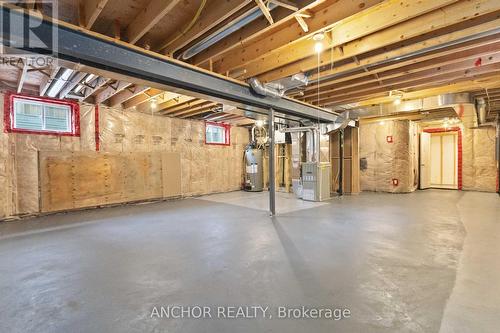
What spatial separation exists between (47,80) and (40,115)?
43.4 inches

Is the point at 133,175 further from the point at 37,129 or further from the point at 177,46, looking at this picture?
the point at 177,46

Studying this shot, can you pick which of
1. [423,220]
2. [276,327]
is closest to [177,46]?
[276,327]

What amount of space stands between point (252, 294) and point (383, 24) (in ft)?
9.34

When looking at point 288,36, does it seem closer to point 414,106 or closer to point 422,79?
point 422,79

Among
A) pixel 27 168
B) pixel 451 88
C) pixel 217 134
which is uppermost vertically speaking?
pixel 451 88

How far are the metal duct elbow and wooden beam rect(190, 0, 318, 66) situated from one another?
0.78 metres

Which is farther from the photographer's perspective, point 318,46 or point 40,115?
point 40,115

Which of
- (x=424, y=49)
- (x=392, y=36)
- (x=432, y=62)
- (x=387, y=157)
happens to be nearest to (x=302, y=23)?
(x=392, y=36)

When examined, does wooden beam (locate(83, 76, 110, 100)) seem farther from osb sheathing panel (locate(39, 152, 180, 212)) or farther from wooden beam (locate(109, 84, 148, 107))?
osb sheathing panel (locate(39, 152, 180, 212))

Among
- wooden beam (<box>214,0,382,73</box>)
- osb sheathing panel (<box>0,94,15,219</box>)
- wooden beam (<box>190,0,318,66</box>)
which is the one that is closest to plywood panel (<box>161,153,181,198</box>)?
osb sheathing panel (<box>0,94,15,219</box>)

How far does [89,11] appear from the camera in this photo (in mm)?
2205

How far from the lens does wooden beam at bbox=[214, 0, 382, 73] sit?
2.33 metres

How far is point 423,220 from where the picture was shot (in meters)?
4.06

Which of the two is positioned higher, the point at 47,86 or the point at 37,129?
the point at 47,86
